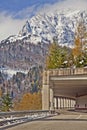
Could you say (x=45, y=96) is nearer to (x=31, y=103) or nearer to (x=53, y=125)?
(x=53, y=125)

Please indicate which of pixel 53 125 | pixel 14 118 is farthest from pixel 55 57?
pixel 53 125

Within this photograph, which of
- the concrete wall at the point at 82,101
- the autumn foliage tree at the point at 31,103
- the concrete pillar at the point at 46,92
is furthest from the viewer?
the autumn foliage tree at the point at 31,103

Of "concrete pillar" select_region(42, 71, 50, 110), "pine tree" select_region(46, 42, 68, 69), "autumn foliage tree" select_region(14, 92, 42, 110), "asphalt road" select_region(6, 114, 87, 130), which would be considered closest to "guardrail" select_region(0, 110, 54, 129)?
"asphalt road" select_region(6, 114, 87, 130)

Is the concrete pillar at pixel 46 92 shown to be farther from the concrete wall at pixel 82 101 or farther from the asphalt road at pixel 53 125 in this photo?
the concrete wall at pixel 82 101

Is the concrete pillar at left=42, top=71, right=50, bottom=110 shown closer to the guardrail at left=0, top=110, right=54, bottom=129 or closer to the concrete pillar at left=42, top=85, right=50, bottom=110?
the concrete pillar at left=42, top=85, right=50, bottom=110

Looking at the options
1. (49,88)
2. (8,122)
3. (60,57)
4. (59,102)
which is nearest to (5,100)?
(59,102)

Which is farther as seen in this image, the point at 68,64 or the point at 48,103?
the point at 68,64

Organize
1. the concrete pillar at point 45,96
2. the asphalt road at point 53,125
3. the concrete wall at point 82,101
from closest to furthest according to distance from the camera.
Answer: the asphalt road at point 53,125, the concrete pillar at point 45,96, the concrete wall at point 82,101

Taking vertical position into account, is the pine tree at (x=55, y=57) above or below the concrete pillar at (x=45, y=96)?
above

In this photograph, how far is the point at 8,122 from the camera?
2689 centimetres

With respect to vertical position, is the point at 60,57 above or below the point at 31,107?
above

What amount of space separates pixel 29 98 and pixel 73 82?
7943 centimetres

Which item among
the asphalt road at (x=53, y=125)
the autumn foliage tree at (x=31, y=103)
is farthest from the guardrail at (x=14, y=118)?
the autumn foliage tree at (x=31, y=103)

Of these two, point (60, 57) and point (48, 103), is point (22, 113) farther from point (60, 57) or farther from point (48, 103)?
point (60, 57)
